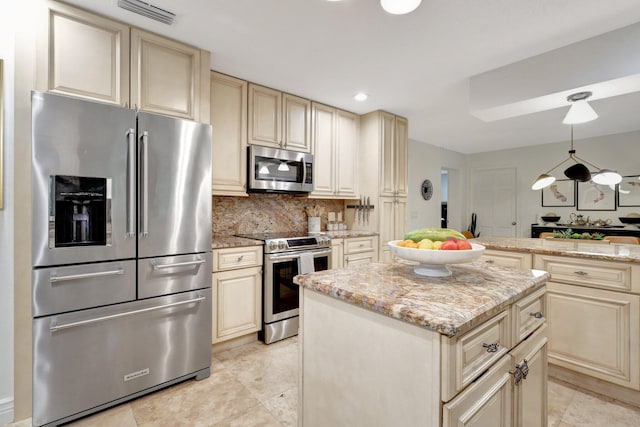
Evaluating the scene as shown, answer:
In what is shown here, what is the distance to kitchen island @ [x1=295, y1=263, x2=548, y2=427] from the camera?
34.3 inches

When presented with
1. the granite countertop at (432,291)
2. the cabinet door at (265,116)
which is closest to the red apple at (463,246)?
the granite countertop at (432,291)

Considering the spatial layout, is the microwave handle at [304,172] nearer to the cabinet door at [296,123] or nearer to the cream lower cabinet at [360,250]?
the cabinet door at [296,123]

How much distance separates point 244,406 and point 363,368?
1.21 metres

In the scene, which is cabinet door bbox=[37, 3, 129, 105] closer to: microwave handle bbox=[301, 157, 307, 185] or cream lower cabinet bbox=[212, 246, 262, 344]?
cream lower cabinet bbox=[212, 246, 262, 344]

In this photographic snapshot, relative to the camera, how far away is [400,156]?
158 inches

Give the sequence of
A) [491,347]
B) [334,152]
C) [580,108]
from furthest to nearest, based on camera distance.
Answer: [334,152] → [580,108] → [491,347]

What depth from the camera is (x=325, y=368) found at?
122 cm

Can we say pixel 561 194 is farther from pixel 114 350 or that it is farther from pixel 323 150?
pixel 114 350

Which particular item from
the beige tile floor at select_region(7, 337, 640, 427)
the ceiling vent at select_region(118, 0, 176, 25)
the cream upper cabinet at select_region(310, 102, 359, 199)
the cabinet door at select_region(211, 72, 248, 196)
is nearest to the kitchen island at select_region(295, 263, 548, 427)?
the beige tile floor at select_region(7, 337, 640, 427)

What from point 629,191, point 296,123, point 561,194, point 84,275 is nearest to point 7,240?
point 84,275

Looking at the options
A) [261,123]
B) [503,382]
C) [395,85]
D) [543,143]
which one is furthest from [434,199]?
[503,382]

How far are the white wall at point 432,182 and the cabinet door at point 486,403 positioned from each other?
4.37 metres

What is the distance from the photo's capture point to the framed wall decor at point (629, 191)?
4.84m

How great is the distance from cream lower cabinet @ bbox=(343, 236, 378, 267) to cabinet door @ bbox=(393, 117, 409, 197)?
0.82 m
